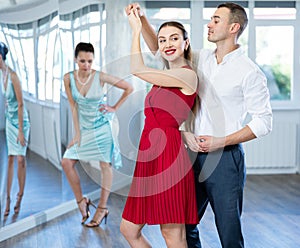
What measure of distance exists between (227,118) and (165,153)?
0.33m

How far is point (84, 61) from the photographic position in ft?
16.7

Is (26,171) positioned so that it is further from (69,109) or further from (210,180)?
(210,180)

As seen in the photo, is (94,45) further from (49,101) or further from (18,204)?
(18,204)

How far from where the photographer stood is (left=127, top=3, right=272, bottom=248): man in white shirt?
2.80 metres

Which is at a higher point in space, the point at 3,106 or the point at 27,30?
the point at 27,30

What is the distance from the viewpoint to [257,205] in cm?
558

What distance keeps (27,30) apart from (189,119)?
1950 mm

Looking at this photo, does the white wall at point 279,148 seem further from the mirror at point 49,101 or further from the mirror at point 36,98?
the mirror at point 36,98

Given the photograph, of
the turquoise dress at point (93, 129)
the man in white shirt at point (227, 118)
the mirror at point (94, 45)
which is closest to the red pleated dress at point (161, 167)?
the man in white shirt at point (227, 118)

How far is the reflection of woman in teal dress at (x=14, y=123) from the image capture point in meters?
4.24

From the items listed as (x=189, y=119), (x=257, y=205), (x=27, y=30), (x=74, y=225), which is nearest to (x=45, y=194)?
(x=74, y=225)

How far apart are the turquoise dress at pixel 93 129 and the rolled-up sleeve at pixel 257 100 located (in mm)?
2081

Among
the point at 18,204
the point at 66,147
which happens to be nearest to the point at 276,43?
the point at 66,147

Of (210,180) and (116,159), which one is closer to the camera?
(210,180)
